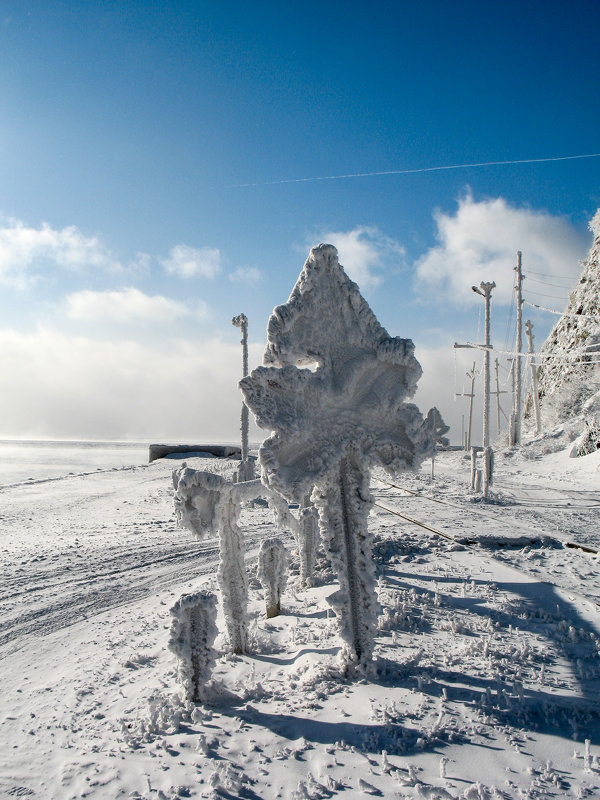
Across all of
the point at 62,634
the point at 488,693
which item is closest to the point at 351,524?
the point at 488,693

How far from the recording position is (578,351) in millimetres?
31016

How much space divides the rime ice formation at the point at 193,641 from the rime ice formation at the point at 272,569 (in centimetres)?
211

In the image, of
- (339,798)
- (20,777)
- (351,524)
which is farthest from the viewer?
(351,524)

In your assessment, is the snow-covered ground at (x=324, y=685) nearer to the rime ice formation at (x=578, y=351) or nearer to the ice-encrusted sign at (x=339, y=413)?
the ice-encrusted sign at (x=339, y=413)

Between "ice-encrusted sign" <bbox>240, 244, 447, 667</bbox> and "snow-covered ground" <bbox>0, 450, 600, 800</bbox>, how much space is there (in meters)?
0.90

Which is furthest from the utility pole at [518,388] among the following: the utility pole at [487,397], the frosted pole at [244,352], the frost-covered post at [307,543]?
the frost-covered post at [307,543]

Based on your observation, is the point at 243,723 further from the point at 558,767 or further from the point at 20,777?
the point at 558,767

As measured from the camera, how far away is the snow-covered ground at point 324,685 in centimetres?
A: 336

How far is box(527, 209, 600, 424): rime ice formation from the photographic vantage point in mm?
31062

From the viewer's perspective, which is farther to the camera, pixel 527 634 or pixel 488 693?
pixel 527 634

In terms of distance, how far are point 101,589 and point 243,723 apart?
Answer: 612 cm

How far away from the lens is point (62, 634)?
734cm

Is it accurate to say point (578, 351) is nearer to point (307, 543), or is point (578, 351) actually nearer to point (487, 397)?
point (487, 397)

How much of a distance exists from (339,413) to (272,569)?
3066 mm
